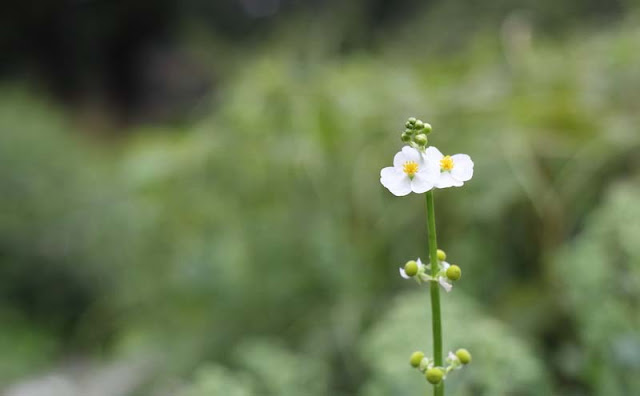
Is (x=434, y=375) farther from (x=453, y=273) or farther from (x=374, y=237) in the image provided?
(x=374, y=237)

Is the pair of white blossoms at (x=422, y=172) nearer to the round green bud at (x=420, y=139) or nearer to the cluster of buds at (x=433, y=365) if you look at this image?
the round green bud at (x=420, y=139)

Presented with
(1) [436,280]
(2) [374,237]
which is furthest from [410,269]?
(2) [374,237]

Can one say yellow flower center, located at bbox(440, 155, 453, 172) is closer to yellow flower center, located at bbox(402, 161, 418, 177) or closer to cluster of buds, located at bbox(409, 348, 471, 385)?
yellow flower center, located at bbox(402, 161, 418, 177)

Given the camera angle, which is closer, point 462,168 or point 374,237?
point 462,168

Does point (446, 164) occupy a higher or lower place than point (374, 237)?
lower

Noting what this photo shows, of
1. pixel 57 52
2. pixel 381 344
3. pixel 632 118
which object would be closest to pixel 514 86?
pixel 632 118

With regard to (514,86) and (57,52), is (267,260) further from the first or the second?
(57,52)

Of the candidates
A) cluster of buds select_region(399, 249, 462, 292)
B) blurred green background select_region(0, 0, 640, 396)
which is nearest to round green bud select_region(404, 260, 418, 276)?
cluster of buds select_region(399, 249, 462, 292)

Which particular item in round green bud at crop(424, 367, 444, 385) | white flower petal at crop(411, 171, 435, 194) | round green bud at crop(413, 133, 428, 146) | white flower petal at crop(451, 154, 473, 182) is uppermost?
round green bud at crop(413, 133, 428, 146)

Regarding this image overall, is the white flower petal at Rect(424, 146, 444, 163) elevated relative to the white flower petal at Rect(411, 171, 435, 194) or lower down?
elevated
